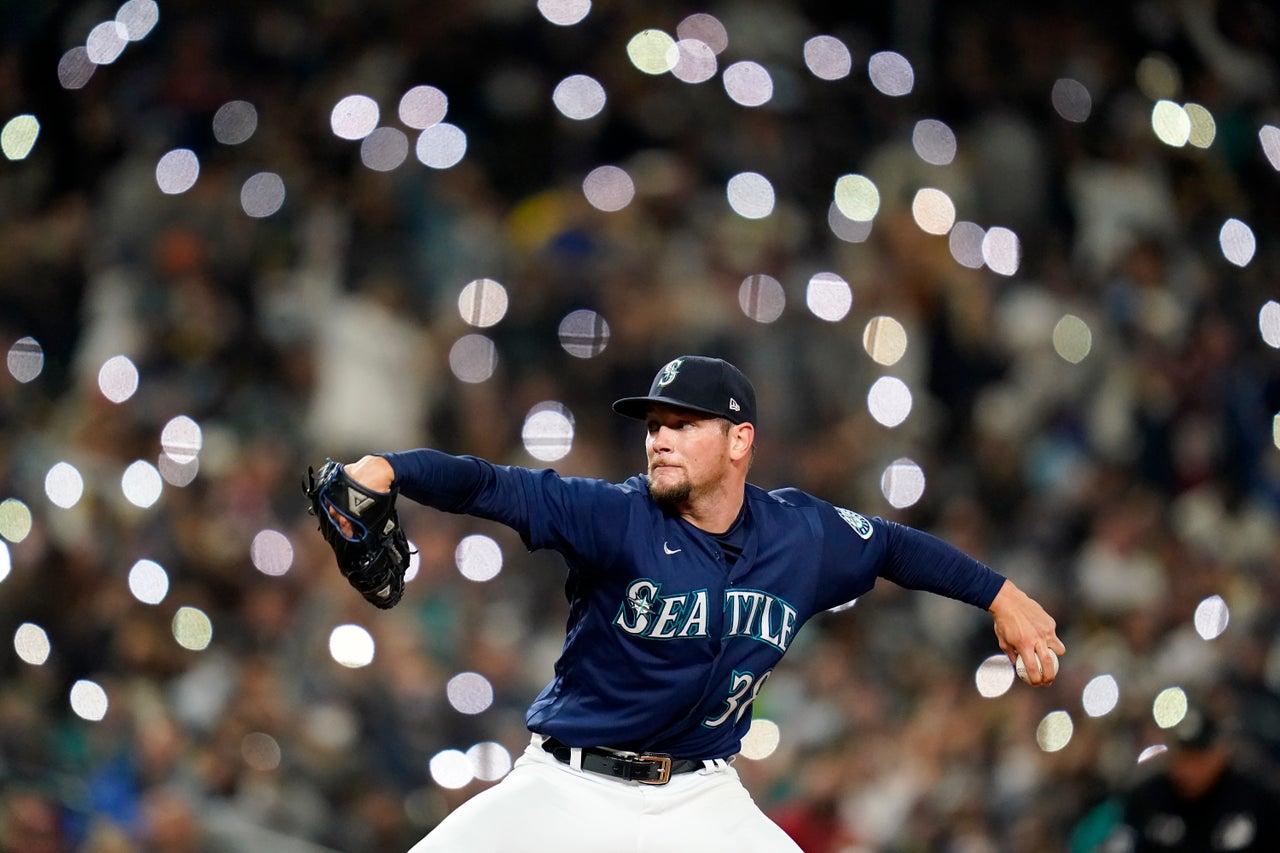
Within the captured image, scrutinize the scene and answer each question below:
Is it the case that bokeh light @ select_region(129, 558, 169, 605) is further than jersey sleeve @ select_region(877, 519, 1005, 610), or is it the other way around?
bokeh light @ select_region(129, 558, 169, 605)

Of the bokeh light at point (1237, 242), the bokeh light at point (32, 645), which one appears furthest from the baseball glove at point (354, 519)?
the bokeh light at point (1237, 242)

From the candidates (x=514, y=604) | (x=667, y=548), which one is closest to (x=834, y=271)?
(x=514, y=604)

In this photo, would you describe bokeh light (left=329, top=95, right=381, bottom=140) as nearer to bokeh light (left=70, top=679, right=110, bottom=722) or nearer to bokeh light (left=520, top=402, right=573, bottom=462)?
bokeh light (left=520, top=402, right=573, bottom=462)

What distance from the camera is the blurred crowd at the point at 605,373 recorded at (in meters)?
A: 5.73

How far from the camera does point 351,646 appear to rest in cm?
590

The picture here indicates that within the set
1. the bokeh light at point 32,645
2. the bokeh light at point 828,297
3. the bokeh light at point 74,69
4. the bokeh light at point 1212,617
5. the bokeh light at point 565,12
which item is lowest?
the bokeh light at point 32,645

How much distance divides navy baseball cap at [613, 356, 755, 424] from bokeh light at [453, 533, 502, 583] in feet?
10.6

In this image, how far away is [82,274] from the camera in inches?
261

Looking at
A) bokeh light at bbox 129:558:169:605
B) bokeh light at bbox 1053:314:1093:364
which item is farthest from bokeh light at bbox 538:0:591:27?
bokeh light at bbox 129:558:169:605

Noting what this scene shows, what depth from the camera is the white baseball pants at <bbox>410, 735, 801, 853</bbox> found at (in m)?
2.87

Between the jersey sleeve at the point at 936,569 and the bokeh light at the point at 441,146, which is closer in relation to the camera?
the jersey sleeve at the point at 936,569

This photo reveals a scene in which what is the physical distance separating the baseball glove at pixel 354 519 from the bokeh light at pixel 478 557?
11.4 ft

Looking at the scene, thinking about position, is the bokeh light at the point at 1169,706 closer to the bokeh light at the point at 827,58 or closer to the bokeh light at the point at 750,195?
the bokeh light at the point at 750,195

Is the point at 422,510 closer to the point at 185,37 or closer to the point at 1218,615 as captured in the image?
the point at 185,37
